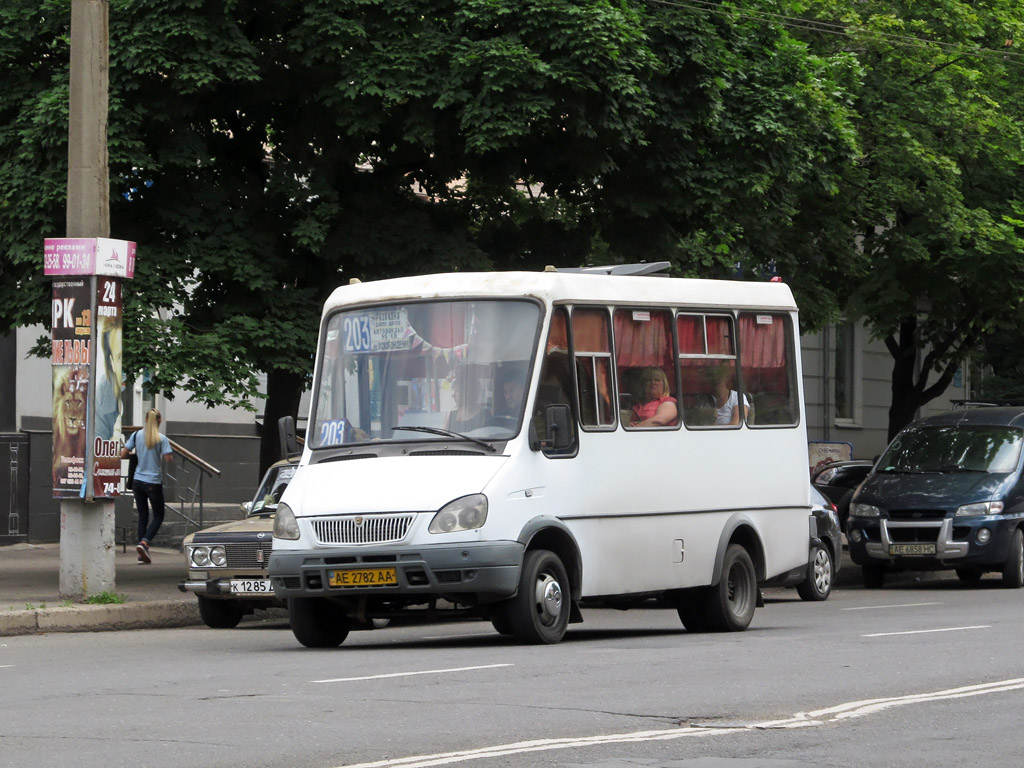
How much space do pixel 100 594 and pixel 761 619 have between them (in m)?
6.08

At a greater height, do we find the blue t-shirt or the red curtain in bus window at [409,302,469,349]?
the red curtain in bus window at [409,302,469,349]

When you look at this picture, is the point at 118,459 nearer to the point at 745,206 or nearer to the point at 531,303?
the point at 531,303

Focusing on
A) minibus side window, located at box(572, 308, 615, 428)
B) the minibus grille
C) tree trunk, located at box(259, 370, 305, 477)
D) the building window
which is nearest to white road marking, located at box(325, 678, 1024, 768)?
the minibus grille

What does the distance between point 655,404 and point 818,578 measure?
7541mm

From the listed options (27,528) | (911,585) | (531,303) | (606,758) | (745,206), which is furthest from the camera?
(27,528)

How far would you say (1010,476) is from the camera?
2328cm

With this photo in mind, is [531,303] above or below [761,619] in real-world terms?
above

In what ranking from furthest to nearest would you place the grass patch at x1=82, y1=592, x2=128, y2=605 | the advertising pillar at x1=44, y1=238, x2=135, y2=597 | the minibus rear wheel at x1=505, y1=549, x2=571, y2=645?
the advertising pillar at x1=44, y1=238, x2=135, y2=597
the grass patch at x1=82, y1=592, x2=128, y2=605
the minibus rear wheel at x1=505, y1=549, x2=571, y2=645

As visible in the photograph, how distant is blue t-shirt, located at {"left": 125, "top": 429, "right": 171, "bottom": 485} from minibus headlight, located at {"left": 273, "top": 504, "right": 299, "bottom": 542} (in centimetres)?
1046

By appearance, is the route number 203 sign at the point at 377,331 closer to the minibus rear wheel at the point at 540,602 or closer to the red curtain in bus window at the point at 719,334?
the minibus rear wheel at the point at 540,602

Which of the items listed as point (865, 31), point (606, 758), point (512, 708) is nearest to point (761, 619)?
point (512, 708)

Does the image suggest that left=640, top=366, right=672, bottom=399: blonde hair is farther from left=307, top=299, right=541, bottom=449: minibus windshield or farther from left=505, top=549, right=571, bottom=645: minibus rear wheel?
left=505, top=549, right=571, bottom=645: minibus rear wheel

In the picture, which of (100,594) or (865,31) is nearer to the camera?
(100,594)

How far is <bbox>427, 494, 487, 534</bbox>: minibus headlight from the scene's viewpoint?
41.7ft
